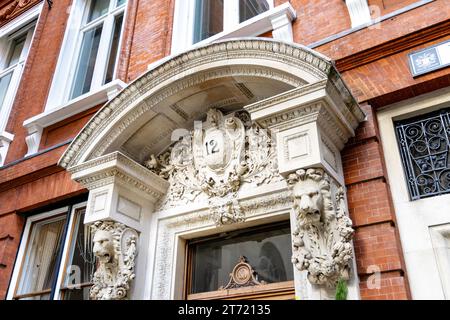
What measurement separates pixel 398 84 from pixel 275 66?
1172 millimetres

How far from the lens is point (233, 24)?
239 inches

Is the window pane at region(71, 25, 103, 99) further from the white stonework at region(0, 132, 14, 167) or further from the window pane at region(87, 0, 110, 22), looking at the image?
the white stonework at region(0, 132, 14, 167)

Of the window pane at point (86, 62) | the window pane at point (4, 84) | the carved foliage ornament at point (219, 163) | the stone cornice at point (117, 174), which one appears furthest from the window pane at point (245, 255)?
the window pane at point (4, 84)

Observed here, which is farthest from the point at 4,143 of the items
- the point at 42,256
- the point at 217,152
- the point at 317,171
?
the point at 317,171

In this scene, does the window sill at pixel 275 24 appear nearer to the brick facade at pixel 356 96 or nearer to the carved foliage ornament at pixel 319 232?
the brick facade at pixel 356 96

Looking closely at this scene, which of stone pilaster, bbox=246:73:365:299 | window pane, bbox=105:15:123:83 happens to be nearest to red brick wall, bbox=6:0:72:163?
window pane, bbox=105:15:123:83

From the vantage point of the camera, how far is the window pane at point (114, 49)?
716cm

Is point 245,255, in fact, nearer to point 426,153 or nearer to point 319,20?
point 426,153

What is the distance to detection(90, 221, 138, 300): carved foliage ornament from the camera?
4.34m

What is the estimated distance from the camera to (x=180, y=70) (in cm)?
458

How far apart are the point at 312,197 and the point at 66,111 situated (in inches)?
186
